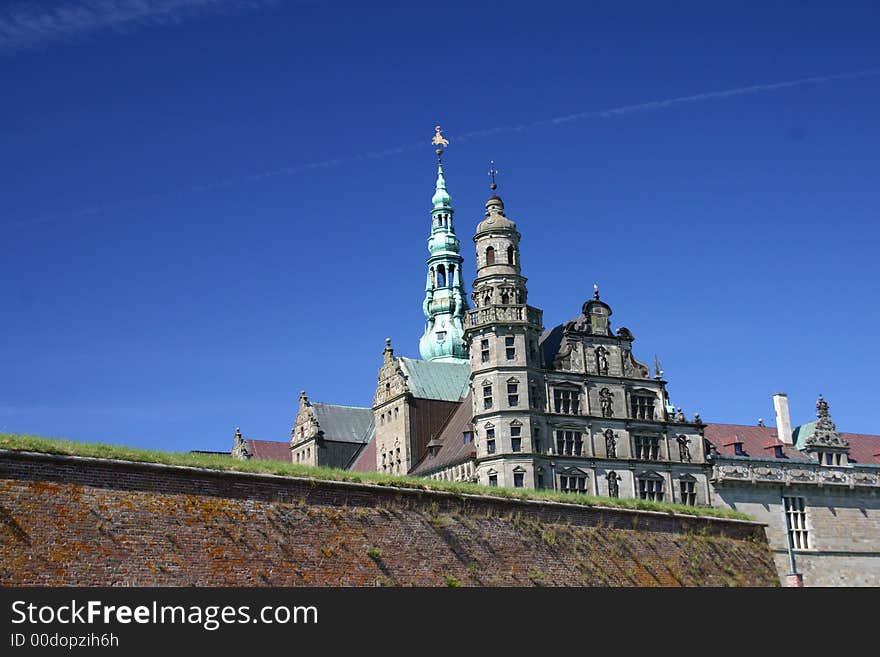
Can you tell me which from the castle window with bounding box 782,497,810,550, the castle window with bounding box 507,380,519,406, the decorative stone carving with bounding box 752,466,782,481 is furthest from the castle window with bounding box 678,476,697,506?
the castle window with bounding box 507,380,519,406

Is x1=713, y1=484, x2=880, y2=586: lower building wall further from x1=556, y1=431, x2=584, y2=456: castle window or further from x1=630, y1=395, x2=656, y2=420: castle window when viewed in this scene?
x1=556, y1=431, x2=584, y2=456: castle window

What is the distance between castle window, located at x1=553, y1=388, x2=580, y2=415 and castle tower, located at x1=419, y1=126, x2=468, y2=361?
2855 cm

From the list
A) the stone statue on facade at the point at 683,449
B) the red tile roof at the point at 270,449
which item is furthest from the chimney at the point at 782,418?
the red tile roof at the point at 270,449

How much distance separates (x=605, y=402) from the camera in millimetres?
66688

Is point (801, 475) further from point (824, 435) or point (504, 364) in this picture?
point (504, 364)

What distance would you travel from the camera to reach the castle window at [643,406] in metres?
67.7

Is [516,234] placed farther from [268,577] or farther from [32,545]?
[32,545]

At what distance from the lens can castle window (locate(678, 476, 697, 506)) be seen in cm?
6719

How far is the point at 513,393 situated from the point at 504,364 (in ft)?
5.71

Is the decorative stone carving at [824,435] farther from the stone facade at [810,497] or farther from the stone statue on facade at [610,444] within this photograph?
the stone statue on facade at [610,444]

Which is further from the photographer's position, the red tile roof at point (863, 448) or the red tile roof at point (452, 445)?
the red tile roof at point (863, 448)

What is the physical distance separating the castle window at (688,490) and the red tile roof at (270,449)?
34.5 m
